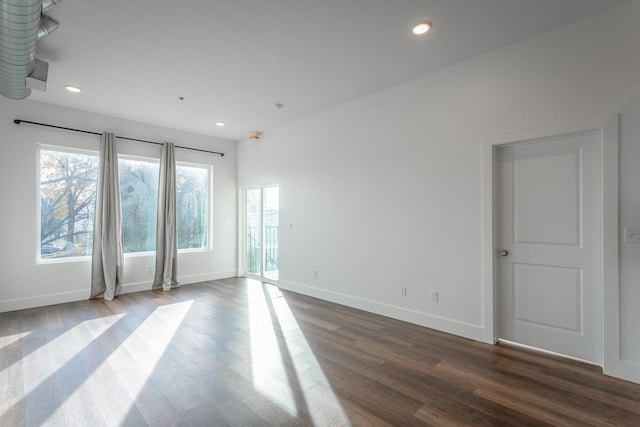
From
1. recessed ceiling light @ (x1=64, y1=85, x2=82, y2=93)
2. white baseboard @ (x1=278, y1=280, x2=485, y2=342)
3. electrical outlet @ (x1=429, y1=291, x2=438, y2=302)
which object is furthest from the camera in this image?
recessed ceiling light @ (x1=64, y1=85, x2=82, y2=93)

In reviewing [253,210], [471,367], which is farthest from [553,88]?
[253,210]

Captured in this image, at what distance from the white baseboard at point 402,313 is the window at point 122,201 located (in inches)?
106

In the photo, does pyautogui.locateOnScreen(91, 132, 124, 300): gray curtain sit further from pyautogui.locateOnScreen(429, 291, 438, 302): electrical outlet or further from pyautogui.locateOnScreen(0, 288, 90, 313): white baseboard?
pyautogui.locateOnScreen(429, 291, 438, 302): electrical outlet

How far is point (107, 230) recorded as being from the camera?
4922 millimetres

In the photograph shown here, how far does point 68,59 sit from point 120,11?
1288mm

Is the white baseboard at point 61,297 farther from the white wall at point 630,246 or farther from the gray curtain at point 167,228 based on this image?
the white wall at point 630,246

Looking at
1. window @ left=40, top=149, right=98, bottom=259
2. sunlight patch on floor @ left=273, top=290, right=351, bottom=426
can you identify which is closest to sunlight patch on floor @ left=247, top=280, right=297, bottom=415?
sunlight patch on floor @ left=273, top=290, right=351, bottom=426

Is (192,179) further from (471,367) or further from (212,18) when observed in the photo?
(471,367)

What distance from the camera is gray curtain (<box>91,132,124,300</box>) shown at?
15.9 ft

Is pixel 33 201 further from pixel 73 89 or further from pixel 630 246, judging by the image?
pixel 630 246

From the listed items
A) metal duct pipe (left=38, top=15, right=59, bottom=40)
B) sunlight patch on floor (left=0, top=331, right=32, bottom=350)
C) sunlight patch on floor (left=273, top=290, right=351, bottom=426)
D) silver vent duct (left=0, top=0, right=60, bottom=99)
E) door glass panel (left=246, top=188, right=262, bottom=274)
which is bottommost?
sunlight patch on floor (left=273, top=290, right=351, bottom=426)

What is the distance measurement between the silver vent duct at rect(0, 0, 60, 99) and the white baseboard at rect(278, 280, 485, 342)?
419cm

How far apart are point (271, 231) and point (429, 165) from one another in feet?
11.5

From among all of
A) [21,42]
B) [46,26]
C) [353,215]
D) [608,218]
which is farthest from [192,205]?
[608,218]
